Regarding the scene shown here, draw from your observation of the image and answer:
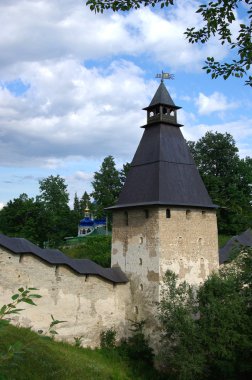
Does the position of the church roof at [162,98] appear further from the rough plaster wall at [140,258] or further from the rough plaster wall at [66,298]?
the rough plaster wall at [66,298]

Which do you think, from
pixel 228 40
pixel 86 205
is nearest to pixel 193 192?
pixel 228 40

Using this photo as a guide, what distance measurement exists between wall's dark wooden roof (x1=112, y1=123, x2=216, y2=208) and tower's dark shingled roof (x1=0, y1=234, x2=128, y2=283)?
2798 millimetres

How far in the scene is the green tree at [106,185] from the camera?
113 ft

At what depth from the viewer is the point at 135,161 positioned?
1666 cm

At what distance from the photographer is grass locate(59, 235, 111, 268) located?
79.6 ft

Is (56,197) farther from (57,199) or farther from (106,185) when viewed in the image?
(106,185)

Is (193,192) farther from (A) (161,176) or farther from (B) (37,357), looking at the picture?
(B) (37,357)

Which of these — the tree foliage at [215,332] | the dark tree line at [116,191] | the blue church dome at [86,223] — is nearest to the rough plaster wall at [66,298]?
the tree foliage at [215,332]

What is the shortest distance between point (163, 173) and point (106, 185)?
2069 cm

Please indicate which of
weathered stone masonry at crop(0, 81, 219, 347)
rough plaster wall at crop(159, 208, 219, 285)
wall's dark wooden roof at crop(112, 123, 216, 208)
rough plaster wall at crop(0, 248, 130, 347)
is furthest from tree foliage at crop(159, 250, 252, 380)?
wall's dark wooden roof at crop(112, 123, 216, 208)

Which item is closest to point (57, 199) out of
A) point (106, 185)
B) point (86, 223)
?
point (86, 223)

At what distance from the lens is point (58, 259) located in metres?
13.5

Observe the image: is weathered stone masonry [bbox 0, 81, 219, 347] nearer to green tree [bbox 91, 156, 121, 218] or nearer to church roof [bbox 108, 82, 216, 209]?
church roof [bbox 108, 82, 216, 209]

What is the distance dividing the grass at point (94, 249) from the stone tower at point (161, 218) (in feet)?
27.2
